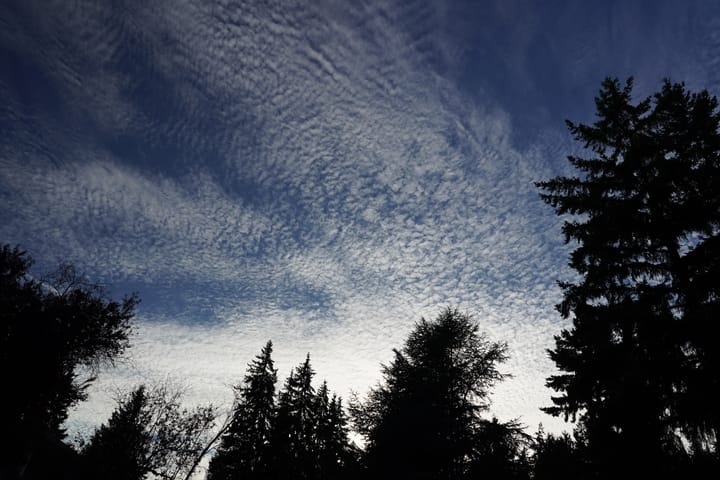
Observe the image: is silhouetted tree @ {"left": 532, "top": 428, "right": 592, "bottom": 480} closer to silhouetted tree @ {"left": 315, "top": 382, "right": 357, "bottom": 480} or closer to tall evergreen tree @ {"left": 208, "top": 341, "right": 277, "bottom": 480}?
silhouetted tree @ {"left": 315, "top": 382, "right": 357, "bottom": 480}

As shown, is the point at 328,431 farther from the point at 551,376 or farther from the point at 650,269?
the point at 650,269

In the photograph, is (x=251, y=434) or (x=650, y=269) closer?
(x=650, y=269)

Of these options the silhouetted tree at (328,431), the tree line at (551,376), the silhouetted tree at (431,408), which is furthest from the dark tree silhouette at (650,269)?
the silhouetted tree at (328,431)

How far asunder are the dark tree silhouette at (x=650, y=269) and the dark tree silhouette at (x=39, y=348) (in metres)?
30.4

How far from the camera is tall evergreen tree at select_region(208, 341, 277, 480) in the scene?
31.2 meters

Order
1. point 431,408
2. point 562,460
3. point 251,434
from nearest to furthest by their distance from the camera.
A: point 431,408 → point 562,460 → point 251,434

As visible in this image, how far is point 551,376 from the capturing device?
2334 centimetres

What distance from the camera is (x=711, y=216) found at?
432 inches

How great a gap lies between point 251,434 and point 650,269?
33.0 metres

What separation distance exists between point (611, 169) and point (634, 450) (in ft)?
31.0

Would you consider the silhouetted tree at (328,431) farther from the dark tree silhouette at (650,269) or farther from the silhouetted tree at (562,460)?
the dark tree silhouette at (650,269)

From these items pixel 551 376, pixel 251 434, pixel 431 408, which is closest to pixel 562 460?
pixel 551 376

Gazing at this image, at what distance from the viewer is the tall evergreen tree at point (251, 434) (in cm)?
3125

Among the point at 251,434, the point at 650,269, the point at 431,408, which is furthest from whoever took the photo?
the point at 251,434
